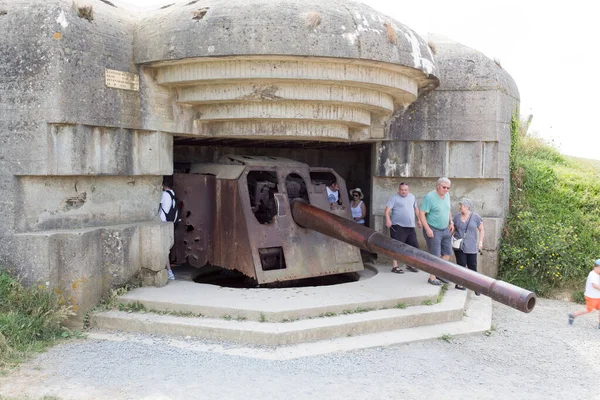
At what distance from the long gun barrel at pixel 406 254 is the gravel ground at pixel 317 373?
614 mm

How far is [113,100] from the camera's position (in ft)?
17.2

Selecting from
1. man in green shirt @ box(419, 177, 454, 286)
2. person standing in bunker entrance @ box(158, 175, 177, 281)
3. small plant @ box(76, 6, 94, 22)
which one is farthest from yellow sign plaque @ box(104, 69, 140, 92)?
man in green shirt @ box(419, 177, 454, 286)

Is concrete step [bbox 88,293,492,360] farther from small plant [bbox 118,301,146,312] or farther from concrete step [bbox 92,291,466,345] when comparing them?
small plant [bbox 118,301,146,312]

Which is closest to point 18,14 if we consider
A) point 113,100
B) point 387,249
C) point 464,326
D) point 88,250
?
point 113,100

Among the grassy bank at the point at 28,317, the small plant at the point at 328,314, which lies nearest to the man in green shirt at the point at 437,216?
the small plant at the point at 328,314

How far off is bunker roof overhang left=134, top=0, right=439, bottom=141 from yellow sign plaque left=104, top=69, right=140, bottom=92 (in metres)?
0.17

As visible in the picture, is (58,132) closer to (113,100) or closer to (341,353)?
(113,100)

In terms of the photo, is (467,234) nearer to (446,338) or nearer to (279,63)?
(446,338)

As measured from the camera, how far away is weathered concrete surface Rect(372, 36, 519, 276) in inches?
260

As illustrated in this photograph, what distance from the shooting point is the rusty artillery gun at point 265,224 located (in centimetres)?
562

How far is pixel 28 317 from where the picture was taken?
455cm

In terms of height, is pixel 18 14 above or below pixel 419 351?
above

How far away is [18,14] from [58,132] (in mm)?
1073

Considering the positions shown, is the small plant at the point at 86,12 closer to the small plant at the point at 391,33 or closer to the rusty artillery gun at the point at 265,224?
the rusty artillery gun at the point at 265,224
